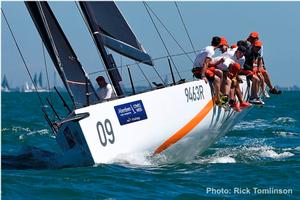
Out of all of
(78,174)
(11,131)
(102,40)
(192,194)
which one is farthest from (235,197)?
(11,131)

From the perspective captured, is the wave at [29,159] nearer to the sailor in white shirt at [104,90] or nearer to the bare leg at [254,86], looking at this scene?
the sailor in white shirt at [104,90]

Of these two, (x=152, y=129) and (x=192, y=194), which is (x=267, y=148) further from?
(x=192, y=194)

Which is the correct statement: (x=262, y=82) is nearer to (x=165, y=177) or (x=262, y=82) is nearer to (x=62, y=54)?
(x=62, y=54)

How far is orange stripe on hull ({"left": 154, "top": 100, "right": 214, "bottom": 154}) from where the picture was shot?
11.0 m

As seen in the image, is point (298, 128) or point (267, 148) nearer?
point (267, 148)

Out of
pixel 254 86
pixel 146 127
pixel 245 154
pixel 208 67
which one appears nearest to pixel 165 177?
pixel 146 127

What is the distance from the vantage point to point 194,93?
1154 cm

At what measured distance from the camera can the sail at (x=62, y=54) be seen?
11203mm

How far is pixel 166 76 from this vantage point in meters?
11.6

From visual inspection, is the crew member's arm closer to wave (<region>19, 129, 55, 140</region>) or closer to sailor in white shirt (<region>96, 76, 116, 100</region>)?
sailor in white shirt (<region>96, 76, 116, 100</region>)

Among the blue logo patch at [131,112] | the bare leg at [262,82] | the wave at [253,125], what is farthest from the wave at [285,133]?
the blue logo patch at [131,112]

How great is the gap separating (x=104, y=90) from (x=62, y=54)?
1.00 meters

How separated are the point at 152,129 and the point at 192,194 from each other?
2049 millimetres

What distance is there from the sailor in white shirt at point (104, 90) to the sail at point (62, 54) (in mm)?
85
